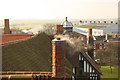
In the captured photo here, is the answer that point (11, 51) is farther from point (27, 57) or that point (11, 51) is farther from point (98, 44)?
point (98, 44)

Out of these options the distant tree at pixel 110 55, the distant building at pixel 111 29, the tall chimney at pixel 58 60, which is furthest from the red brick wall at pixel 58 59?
the distant building at pixel 111 29

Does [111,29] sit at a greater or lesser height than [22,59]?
greater

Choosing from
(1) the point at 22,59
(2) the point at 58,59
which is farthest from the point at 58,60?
(1) the point at 22,59

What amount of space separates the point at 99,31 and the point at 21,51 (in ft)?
174

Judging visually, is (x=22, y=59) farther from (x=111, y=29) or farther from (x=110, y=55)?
(x=111, y=29)

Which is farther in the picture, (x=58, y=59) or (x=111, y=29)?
(x=111, y=29)

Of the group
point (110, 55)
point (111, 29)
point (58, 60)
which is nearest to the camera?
point (58, 60)

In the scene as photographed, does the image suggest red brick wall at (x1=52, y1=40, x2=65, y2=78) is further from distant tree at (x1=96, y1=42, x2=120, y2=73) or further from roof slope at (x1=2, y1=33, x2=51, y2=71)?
distant tree at (x1=96, y1=42, x2=120, y2=73)

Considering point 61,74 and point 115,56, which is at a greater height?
point 61,74

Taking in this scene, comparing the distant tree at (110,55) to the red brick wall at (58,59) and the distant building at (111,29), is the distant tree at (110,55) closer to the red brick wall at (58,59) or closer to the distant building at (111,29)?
the distant building at (111,29)

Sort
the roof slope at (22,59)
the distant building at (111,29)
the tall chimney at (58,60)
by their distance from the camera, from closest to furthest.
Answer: the tall chimney at (58,60)
the roof slope at (22,59)
the distant building at (111,29)

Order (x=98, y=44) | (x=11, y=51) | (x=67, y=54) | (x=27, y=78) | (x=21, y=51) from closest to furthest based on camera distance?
(x=27, y=78) → (x=11, y=51) → (x=21, y=51) → (x=67, y=54) → (x=98, y=44)

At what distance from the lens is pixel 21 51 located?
11.2 m

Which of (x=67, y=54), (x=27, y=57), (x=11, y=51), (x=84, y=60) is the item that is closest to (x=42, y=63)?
(x=27, y=57)
